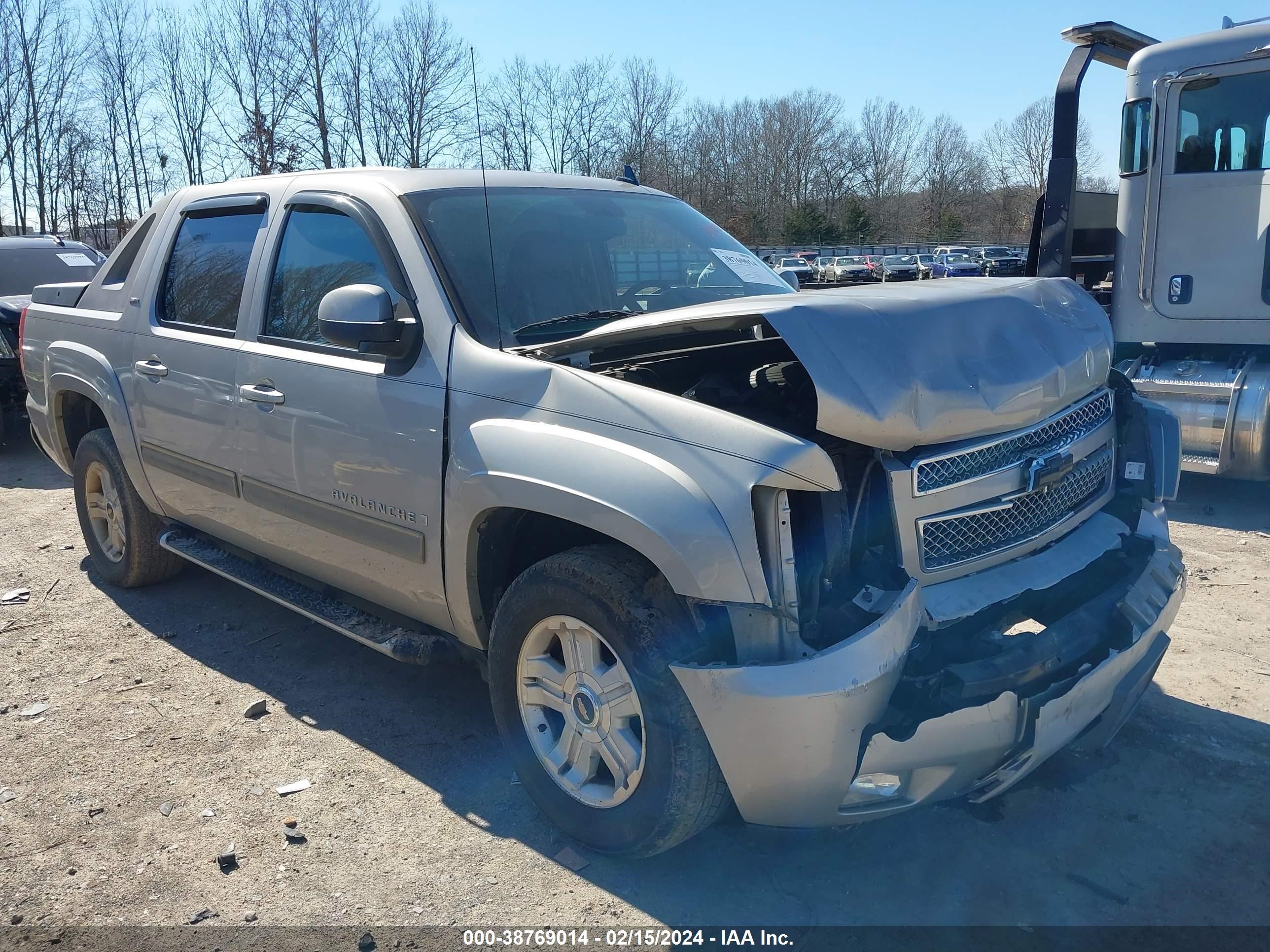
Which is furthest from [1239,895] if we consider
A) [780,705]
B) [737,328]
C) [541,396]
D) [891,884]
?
[541,396]

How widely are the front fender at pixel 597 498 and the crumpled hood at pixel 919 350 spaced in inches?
14.0

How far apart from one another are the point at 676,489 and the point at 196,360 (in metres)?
2.66

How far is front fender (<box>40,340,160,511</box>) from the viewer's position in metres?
4.82

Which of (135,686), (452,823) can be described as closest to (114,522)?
(135,686)

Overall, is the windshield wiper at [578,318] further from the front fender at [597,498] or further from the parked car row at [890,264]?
the parked car row at [890,264]

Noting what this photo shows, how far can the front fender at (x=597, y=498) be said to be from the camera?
2434 mm

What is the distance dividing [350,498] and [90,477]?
2739 mm

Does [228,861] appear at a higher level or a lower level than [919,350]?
lower

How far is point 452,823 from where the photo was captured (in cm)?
319

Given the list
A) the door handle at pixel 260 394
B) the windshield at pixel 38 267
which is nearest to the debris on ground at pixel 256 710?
the door handle at pixel 260 394

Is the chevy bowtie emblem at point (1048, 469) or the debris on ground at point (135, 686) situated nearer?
the chevy bowtie emblem at point (1048, 469)

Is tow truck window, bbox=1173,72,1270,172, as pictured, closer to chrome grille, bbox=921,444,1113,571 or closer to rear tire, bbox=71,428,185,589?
chrome grille, bbox=921,444,1113,571

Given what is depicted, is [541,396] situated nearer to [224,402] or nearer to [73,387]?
[224,402]

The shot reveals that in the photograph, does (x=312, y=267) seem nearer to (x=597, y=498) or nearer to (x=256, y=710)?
(x=256, y=710)
